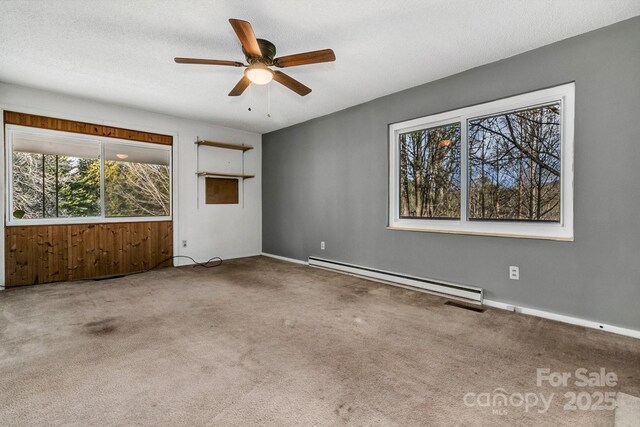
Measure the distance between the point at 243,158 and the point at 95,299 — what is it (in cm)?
350

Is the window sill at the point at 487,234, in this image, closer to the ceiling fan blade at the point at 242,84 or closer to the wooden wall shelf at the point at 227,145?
the ceiling fan blade at the point at 242,84

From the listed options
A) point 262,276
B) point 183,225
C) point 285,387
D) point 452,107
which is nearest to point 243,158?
point 183,225

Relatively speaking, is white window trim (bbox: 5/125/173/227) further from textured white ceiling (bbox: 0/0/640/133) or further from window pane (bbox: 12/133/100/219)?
textured white ceiling (bbox: 0/0/640/133)

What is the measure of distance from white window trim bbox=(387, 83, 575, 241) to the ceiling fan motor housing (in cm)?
201

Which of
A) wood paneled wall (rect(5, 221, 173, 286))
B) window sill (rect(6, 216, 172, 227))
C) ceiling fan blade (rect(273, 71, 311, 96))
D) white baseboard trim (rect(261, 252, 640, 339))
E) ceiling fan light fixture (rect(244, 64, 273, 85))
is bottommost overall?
white baseboard trim (rect(261, 252, 640, 339))

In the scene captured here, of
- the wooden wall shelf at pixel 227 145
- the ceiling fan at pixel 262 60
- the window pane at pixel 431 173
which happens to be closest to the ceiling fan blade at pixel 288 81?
the ceiling fan at pixel 262 60

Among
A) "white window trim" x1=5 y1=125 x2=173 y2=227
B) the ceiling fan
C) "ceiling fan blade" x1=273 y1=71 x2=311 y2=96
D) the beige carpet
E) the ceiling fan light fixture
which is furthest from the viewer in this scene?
"white window trim" x1=5 y1=125 x2=173 y2=227

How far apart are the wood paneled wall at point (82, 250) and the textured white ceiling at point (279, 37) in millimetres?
1924

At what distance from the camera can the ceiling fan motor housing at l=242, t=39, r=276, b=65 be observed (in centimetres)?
243

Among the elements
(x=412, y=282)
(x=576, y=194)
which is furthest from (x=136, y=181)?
(x=576, y=194)

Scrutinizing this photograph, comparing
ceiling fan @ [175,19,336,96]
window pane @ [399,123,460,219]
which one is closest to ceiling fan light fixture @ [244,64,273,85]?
ceiling fan @ [175,19,336,96]

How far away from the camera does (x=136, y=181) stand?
187 inches

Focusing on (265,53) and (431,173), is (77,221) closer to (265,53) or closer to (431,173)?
(265,53)

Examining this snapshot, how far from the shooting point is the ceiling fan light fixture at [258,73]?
247 cm
